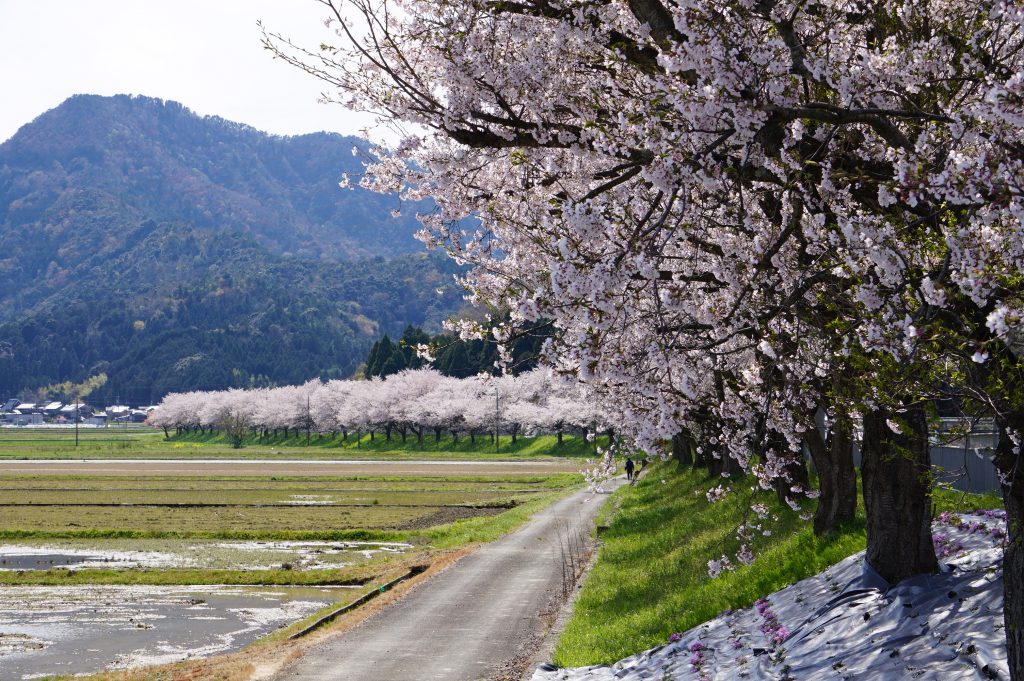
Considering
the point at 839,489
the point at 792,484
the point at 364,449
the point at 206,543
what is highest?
the point at 839,489

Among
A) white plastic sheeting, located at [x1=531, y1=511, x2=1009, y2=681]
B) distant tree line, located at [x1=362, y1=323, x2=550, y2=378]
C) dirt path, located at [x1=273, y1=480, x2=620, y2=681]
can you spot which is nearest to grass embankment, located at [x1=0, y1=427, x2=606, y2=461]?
distant tree line, located at [x1=362, y1=323, x2=550, y2=378]

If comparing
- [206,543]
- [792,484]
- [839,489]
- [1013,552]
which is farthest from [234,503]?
[1013,552]

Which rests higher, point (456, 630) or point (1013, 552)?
point (1013, 552)

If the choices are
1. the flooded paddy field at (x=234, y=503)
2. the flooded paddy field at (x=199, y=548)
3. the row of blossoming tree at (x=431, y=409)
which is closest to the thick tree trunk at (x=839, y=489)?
the flooded paddy field at (x=199, y=548)

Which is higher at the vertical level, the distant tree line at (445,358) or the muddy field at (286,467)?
the distant tree line at (445,358)

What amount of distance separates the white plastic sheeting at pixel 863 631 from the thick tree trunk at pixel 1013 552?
0.86m

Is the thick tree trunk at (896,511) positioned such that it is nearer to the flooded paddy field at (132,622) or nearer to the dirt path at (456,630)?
the dirt path at (456,630)

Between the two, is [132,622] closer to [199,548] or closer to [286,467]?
[199,548]

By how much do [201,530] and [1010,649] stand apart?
1616 inches

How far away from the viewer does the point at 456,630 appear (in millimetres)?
20703

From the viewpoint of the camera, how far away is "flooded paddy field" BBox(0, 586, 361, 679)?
67.8 feet

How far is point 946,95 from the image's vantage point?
750 centimetres

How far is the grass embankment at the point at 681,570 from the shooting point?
1634 centimetres

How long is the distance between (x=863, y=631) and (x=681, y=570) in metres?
11.1
